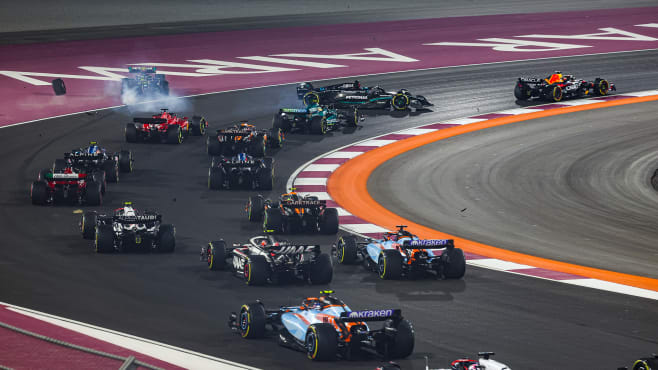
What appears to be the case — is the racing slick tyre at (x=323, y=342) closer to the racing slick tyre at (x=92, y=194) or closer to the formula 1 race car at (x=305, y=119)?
the racing slick tyre at (x=92, y=194)

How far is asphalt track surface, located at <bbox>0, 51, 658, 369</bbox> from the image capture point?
1540cm

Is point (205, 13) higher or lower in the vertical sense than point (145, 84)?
higher

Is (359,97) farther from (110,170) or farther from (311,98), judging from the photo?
(110,170)

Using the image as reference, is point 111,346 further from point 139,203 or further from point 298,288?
point 139,203

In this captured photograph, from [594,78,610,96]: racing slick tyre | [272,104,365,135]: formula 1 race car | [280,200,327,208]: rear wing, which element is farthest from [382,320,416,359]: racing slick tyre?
[594,78,610,96]: racing slick tyre

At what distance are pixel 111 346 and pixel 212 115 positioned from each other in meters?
21.1

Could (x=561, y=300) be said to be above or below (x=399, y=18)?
below

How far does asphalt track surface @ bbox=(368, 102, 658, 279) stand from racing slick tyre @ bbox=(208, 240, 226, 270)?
5767 mm

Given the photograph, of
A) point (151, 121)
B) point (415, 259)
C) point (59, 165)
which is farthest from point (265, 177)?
point (415, 259)

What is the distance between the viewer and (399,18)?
53.0m

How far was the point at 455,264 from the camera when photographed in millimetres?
19156

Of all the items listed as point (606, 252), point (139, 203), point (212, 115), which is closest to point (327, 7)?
point (212, 115)

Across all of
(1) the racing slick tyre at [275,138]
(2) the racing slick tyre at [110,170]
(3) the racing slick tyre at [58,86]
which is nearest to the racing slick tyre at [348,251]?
(2) the racing slick tyre at [110,170]

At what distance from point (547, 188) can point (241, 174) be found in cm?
774
